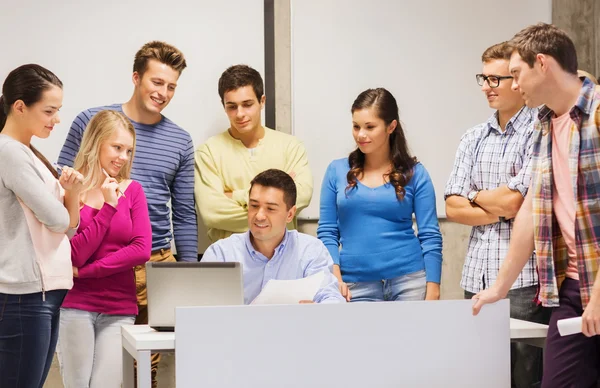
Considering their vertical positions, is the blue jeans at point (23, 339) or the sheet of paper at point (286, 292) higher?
the sheet of paper at point (286, 292)

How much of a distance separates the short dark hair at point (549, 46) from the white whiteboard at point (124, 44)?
1.95 m

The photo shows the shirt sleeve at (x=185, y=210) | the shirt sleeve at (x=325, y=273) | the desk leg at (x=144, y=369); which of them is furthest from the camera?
the shirt sleeve at (x=185, y=210)

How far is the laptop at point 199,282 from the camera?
89.9 inches

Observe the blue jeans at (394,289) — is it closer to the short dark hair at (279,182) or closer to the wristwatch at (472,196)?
the wristwatch at (472,196)

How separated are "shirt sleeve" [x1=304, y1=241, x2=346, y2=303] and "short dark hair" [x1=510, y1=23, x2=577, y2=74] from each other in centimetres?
103

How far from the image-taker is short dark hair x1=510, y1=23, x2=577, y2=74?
226 centimetres

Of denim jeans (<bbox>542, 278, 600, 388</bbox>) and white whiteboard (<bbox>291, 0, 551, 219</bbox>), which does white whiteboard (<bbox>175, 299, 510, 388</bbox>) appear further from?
white whiteboard (<bbox>291, 0, 551, 219</bbox>)

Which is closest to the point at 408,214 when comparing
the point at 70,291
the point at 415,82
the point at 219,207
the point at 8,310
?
the point at 219,207

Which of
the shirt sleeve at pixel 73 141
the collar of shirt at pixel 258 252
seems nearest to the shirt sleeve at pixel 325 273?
the collar of shirt at pixel 258 252

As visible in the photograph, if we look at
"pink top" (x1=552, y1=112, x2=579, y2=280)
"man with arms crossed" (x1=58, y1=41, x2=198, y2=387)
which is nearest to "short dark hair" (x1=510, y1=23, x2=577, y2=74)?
"pink top" (x1=552, y1=112, x2=579, y2=280)

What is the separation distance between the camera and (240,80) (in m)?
3.53

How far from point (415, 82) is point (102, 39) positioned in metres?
1.74

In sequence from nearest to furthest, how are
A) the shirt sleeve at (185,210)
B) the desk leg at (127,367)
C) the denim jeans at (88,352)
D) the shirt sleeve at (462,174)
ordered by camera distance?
the desk leg at (127,367) → the denim jeans at (88,352) → the shirt sleeve at (462,174) → the shirt sleeve at (185,210)

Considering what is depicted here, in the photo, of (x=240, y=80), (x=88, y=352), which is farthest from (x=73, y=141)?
(x=88, y=352)
